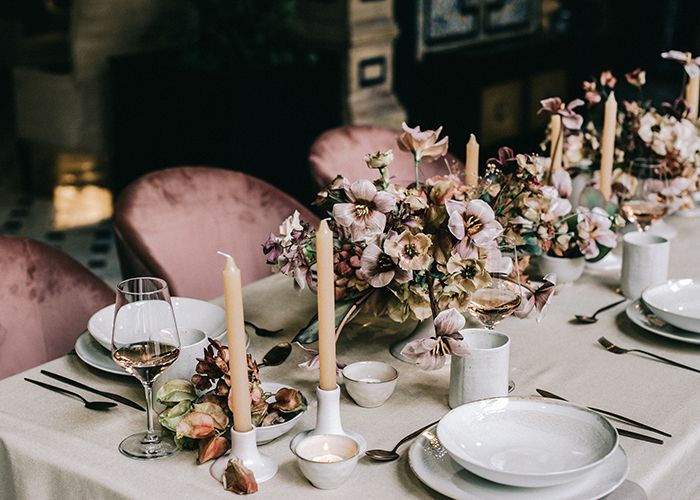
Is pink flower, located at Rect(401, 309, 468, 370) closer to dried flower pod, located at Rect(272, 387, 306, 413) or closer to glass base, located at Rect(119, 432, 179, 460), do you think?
dried flower pod, located at Rect(272, 387, 306, 413)

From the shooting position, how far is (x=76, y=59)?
505 centimetres

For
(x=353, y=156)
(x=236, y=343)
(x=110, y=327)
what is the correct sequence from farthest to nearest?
1. (x=353, y=156)
2. (x=110, y=327)
3. (x=236, y=343)

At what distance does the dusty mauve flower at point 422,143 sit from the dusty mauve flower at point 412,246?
0.44ft

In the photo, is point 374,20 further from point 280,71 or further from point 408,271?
point 408,271

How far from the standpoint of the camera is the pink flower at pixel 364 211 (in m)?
1.42

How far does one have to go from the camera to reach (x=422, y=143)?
58.8 inches

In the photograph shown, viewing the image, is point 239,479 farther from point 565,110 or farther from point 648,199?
point 648,199

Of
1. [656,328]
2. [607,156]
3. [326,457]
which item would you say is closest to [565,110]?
[607,156]

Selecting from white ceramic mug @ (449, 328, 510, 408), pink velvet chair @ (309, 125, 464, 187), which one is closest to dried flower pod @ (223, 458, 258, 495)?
white ceramic mug @ (449, 328, 510, 408)

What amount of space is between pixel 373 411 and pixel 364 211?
0.28 metres

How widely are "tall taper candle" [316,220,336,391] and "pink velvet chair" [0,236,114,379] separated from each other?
2.47ft

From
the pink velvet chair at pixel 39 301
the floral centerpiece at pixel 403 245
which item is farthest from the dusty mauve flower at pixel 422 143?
the pink velvet chair at pixel 39 301

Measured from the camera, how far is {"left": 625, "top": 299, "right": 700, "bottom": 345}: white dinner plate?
5.39 feet

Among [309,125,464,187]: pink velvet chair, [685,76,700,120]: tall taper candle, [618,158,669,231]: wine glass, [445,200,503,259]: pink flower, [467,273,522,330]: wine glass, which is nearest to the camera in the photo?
[445,200,503,259]: pink flower
